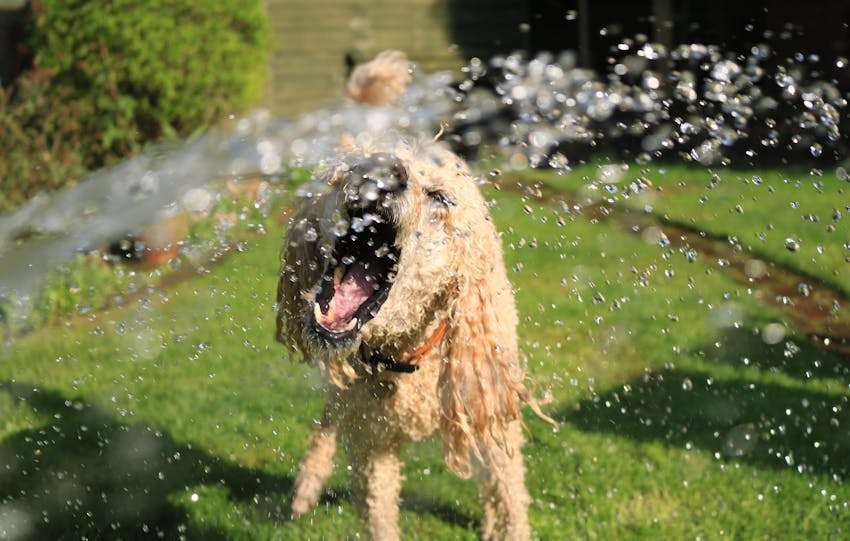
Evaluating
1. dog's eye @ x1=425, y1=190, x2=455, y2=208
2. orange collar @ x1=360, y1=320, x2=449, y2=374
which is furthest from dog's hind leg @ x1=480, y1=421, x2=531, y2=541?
dog's eye @ x1=425, y1=190, x2=455, y2=208

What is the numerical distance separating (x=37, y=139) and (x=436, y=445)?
4.39 m

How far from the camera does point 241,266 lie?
243 inches

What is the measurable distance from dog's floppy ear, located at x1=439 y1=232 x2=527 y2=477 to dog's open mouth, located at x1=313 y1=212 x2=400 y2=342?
24 cm

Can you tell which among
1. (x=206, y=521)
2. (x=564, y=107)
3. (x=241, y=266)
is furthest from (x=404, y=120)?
(x=564, y=107)

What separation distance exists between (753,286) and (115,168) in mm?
5009

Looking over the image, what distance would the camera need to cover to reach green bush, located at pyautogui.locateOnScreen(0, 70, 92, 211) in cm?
666

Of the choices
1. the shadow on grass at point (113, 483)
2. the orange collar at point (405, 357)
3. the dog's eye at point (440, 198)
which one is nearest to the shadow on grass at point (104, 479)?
the shadow on grass at point (113, 483)

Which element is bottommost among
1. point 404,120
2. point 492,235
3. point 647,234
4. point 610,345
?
point 647,234

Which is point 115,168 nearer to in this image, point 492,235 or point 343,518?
point 343,518

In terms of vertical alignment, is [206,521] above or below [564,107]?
above

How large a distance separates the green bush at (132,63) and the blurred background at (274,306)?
23 mm

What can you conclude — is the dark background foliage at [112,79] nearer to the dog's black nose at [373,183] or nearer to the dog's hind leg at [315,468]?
the dog's hind leg at [315,468]

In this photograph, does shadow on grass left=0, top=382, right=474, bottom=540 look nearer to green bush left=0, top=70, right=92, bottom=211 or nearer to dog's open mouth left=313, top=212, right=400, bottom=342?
dog's open mouth left=313, top=212, right=400, bottom=342

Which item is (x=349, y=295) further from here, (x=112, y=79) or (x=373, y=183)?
(x=112, y=79)
